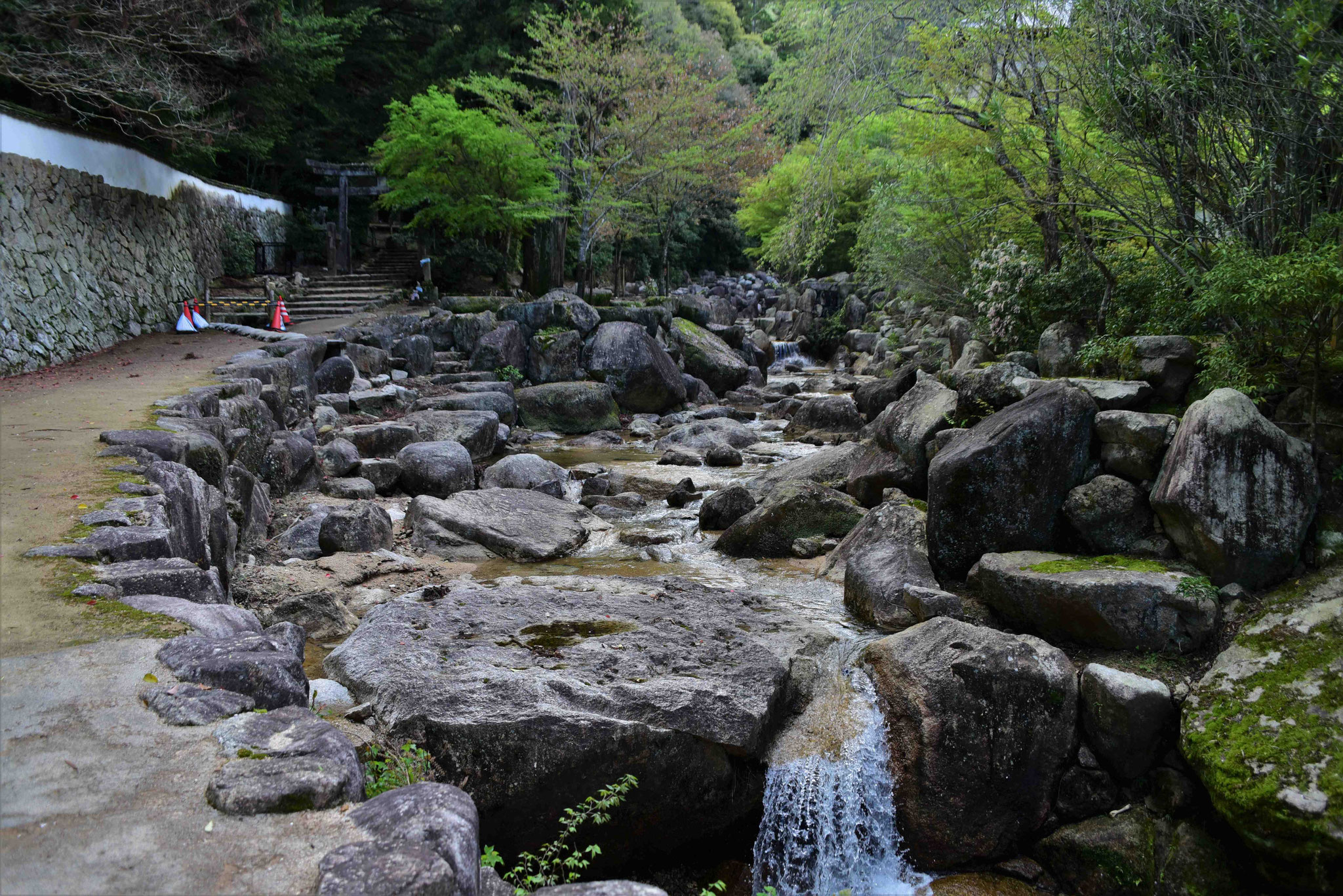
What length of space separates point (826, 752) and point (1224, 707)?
2203 millimetres

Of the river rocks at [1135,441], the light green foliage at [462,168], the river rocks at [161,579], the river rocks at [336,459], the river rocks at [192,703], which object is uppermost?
the light green foliage at [462,168]

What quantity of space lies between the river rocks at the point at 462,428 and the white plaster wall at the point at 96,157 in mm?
6794

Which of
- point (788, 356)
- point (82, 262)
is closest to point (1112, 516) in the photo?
point (82, 262)

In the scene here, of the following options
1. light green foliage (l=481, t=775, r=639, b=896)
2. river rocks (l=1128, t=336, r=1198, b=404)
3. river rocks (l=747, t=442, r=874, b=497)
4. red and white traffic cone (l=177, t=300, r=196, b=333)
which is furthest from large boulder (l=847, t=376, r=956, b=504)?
red and white traffic cone (l=177, t=300, r=196, b=333)

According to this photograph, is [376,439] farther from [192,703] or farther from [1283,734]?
[1283,734]

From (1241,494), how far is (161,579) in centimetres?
642

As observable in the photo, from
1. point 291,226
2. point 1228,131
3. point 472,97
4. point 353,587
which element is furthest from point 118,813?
point 291,226

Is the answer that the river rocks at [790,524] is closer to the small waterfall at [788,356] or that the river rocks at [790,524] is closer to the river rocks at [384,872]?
the river rocks at [384,872]

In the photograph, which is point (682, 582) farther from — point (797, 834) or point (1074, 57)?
point (1074, 57)

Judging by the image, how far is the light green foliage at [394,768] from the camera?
3611 millimetres

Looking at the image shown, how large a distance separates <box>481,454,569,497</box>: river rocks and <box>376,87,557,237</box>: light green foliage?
9637 millimetres

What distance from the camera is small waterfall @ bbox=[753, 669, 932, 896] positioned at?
4789 mm

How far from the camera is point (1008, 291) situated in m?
10.9

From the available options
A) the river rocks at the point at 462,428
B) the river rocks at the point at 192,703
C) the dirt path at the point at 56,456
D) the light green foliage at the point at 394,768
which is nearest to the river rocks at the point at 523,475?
the river rocks at the point at 462,428
